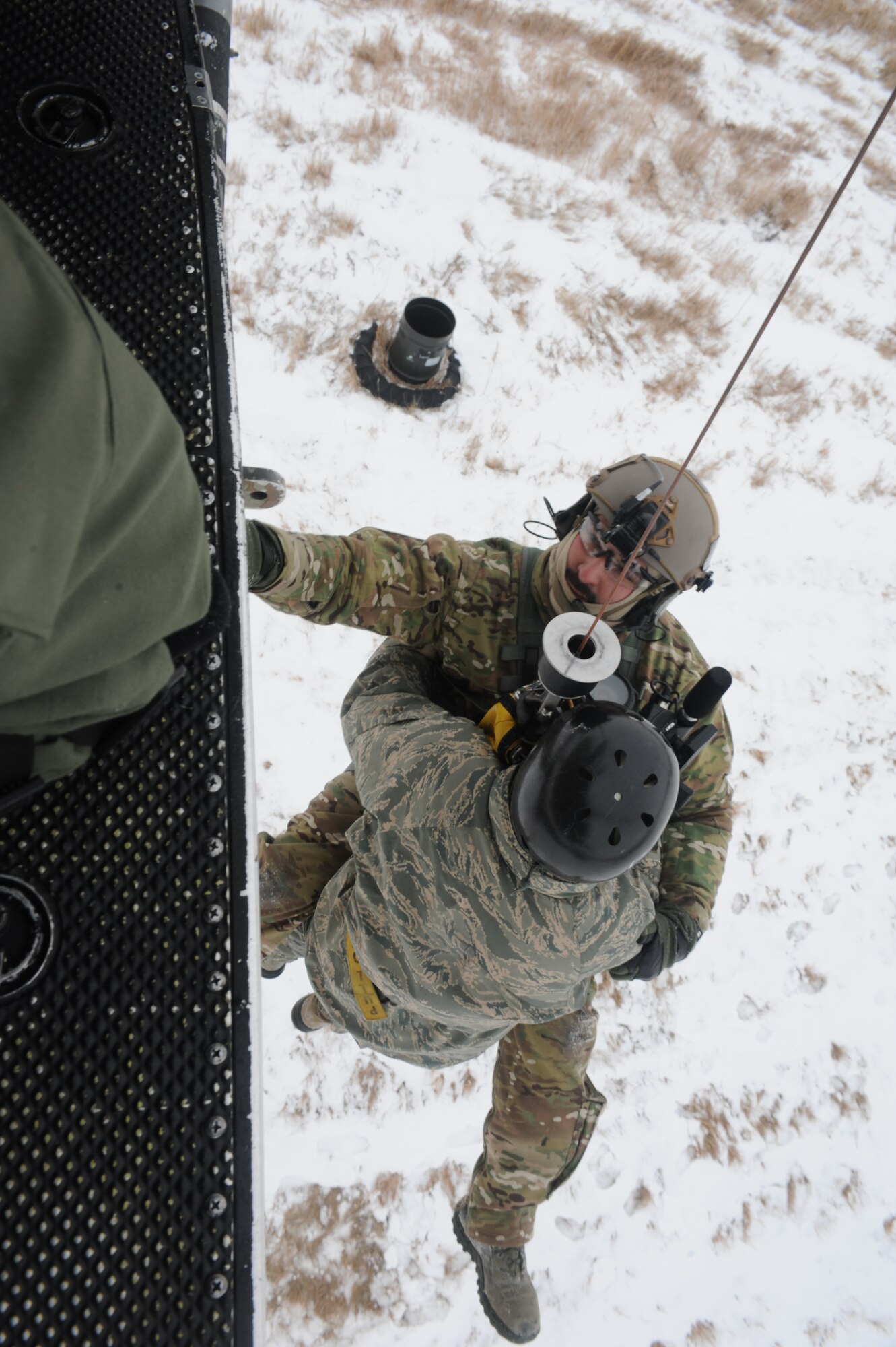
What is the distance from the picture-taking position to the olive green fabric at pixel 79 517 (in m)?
0.76

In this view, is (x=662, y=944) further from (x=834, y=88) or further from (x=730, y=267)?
(x=834, y=88)

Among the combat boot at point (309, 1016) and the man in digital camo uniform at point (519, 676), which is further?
the combat boot at point (309, 1016)

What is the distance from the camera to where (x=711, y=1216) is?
333cm

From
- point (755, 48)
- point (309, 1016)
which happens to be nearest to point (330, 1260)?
point (309, 1016)

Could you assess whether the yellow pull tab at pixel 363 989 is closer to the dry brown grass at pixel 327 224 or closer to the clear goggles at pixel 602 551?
the clear goggles at pixel 602 551

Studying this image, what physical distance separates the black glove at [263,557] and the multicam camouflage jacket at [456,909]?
0.59 metres

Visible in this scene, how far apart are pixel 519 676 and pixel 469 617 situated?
11.2 inches

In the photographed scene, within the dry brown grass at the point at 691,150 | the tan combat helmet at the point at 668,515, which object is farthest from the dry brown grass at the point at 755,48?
the tan combat helmet at the point at 668,515

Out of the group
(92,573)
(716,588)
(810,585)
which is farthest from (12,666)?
(810,585)

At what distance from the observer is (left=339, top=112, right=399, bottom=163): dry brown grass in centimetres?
523

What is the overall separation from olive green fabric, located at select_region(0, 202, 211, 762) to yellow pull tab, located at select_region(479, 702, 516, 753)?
1083 millimetres

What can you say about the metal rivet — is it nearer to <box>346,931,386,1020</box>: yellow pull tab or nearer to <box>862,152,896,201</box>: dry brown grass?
<box>346,931,386,1020</box>: yellow pull tab

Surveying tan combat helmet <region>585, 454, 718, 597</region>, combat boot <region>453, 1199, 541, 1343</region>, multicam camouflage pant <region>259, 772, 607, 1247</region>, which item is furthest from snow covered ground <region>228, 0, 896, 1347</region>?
tan combat helmet <region>585, 454, 718, 597</region>

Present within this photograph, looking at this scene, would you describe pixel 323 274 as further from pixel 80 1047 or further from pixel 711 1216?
pixel 711 1216
